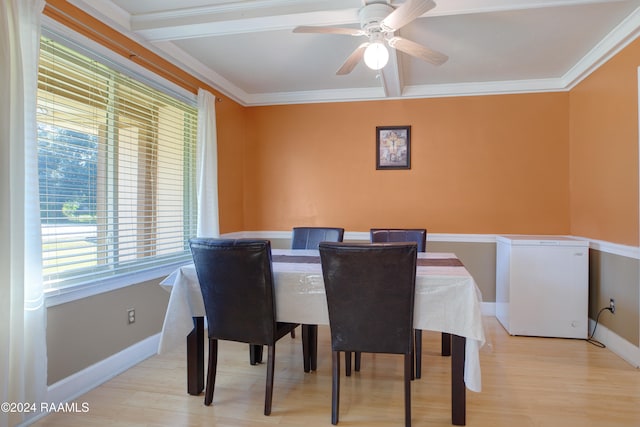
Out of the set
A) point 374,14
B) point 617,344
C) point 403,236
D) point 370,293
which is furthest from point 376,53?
point 617,344

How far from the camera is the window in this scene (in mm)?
2121

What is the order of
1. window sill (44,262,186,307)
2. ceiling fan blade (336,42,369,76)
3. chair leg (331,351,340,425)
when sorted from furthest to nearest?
ceiling fan blade (336,42,369,76), window sill (44,262,186,307), chair leg (331,351,340,425)

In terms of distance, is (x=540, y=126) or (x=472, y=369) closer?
(x=472, y=369)

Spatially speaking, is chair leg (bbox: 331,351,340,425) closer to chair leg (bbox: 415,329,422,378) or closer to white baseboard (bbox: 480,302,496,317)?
chair leg (bbox: 415,329,422,378)

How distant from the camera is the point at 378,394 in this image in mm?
2271

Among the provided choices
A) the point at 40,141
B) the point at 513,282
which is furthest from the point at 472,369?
the point at 40,141

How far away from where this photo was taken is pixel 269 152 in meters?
4.41

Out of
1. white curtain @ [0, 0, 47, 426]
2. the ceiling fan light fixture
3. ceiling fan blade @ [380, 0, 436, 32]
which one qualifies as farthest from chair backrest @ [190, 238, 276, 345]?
ceiling fan blade @ [380, 0, 436, 32]

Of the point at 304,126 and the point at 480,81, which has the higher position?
the point at 480,81

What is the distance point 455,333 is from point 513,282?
5.85 feet

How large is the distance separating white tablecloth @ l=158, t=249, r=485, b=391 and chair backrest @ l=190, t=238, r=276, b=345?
4.4 inches

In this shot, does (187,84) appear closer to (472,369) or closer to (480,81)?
(480,81)

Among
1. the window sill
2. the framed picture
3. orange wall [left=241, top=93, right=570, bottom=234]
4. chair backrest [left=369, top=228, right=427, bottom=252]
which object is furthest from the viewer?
the framed picture

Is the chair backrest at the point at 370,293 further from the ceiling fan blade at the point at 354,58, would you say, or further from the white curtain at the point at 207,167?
the white curtain at the point at 207,167
